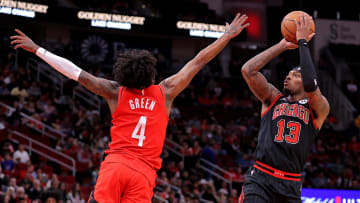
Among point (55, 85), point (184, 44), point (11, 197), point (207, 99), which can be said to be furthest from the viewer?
point (184, 44)

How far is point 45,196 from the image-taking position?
11656mm

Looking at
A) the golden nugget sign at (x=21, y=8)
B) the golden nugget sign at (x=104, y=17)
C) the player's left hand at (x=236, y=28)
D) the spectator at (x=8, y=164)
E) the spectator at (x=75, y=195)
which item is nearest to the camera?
the player's left hand at (x=236, y=28)

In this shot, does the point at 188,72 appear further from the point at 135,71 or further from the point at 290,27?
the point at 290,27

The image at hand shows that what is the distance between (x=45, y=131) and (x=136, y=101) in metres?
12.4

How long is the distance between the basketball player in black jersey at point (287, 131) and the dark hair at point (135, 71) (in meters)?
1.14

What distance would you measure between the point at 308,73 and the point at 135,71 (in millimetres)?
1553

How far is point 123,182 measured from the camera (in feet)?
15.4

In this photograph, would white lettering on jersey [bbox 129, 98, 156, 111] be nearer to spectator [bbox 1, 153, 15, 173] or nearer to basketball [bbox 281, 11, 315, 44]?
basketball [bbox 281, 11, 315, 44]

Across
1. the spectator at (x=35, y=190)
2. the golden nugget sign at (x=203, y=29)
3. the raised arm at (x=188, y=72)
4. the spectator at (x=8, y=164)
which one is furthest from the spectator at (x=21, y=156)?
the raised arm at (x=188, y=72)

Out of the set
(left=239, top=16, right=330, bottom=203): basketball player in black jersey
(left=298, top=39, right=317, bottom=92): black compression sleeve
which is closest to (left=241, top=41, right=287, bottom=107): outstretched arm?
(left=239, top=16, right=330, bottom=203): basketball player in black jersey

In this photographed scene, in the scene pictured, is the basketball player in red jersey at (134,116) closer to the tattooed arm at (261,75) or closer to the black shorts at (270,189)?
the tattooed arm at (261,75)

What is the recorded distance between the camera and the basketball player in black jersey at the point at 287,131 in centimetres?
524

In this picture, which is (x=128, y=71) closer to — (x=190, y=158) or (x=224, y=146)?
(x=190, y=158)

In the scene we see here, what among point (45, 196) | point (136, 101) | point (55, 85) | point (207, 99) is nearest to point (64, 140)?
point (55, 85)
